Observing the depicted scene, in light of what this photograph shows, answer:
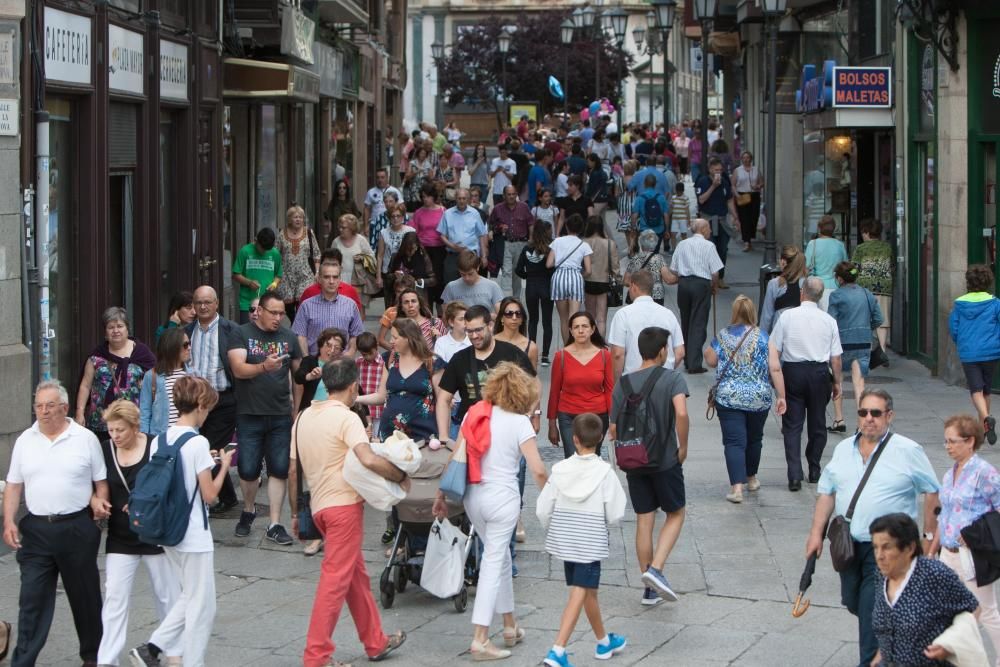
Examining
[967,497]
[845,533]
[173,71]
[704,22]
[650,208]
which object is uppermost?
[704,22]

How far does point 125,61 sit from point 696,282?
674 centimetres

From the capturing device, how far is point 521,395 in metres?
8.71

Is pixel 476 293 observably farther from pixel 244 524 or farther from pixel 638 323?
pixel 244 524

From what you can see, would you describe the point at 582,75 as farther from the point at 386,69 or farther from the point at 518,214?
the point at 518,214

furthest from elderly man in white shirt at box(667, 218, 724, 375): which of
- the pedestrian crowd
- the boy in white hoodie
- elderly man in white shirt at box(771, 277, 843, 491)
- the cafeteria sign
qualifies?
the boy in white hoodie

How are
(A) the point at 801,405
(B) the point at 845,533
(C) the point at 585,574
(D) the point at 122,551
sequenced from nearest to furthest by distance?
1. (B) the point at 845,533
2. (D) the point at 122,551
3. (C) the point at 585,574
4. (A) the point at 801,405

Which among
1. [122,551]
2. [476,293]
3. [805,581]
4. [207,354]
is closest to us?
[805,581]

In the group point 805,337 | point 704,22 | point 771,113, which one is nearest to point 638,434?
point 805,337

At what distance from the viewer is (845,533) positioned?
7703 mm

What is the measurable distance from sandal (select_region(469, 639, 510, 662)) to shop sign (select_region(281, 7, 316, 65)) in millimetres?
13342

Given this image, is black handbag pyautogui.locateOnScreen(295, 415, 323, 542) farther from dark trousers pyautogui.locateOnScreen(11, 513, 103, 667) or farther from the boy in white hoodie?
the boy in white hoodie

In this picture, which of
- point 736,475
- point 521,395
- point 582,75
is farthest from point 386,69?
point 582,75

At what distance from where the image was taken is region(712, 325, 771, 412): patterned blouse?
1188 cm

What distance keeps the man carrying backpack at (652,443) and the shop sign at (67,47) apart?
5494 millimetres
